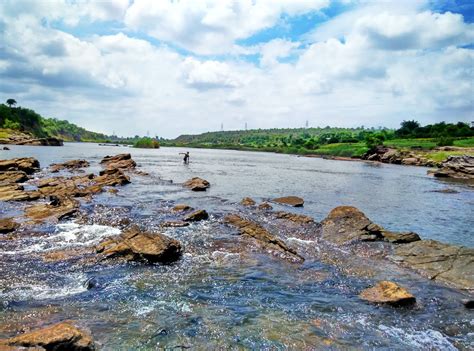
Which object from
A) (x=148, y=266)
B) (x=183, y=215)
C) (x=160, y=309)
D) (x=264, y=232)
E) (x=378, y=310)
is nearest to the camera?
(x=160, y=309)

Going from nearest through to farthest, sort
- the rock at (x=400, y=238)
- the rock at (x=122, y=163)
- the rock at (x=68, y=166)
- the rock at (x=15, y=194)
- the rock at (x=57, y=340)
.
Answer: the rock at (x=57, y=340)
the rock at (x=400, y=238)
the rock at (x=15, y=194)
the rock at (x=68, y=166)
the rock at (x=122, y=163)

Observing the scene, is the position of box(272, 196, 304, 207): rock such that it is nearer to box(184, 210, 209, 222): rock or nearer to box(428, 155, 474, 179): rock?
box(184, 210, 209, 222): rock

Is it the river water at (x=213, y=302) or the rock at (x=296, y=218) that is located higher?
the river water at (x=213, y=302)

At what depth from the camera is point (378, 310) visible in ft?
40.3

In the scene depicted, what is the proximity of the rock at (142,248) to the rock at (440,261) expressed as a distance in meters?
12.3

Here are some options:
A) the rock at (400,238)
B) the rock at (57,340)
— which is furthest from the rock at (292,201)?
the rock at (57,340)

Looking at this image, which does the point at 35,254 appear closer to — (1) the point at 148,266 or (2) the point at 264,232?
(1) the point at 148,266

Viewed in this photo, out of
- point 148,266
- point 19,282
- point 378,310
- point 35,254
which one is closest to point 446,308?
point 378,310

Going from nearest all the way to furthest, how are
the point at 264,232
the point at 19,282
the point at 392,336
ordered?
the point at 392,336 → the point at 19,282 → the point at 264,232

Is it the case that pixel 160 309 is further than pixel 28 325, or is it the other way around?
pixel 160 309

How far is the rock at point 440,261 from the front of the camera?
15.8m

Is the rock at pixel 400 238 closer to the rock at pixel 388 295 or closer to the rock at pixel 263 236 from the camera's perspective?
the rock at pixel 263 236

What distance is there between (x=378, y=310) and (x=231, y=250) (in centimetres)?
855

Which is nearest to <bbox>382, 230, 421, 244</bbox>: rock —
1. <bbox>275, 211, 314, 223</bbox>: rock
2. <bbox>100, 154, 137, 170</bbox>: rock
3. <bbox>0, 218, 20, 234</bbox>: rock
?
<bbox>275, 211, 314, 223</bbox>: rock
